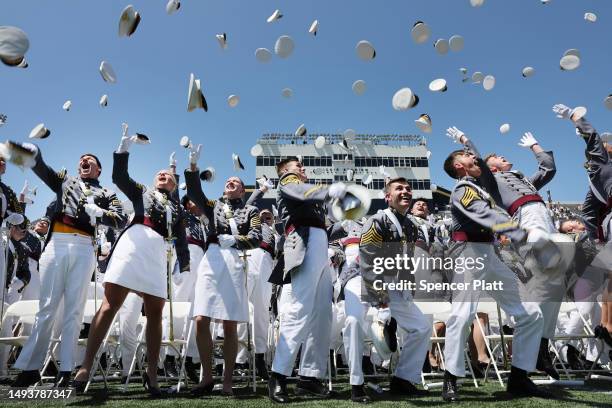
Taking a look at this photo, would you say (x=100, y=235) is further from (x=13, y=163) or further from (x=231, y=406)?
(x=231, y=406)

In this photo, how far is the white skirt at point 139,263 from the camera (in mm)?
4594

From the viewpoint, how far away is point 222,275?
5188mm

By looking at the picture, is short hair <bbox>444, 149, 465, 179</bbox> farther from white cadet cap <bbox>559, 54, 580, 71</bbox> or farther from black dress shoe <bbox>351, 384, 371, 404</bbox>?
white cadet cap <bbox>559, 54, 580, 71</bbox>

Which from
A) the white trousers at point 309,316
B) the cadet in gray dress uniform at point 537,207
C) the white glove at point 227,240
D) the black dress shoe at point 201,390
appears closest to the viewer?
the white trousers at point 309,316

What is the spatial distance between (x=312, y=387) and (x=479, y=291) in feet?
6.34

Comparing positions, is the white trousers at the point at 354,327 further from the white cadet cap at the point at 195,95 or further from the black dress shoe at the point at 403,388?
the white cadet cap at the point at 195,95

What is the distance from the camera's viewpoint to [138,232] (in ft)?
16.0

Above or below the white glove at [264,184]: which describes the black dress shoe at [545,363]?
below

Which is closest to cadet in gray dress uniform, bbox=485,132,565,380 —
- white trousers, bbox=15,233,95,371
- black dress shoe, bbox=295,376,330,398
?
black dress shoe, bbox=295,376,330,398

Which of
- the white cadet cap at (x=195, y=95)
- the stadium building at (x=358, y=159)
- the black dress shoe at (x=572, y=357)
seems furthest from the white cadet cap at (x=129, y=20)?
the stadium building at (x=358, y=159)

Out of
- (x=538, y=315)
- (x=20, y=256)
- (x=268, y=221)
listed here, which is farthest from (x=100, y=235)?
(x=538, y=315)

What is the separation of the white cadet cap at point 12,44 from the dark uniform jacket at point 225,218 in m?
2.00

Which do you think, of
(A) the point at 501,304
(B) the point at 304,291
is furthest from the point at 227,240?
(A) the point at 501,304

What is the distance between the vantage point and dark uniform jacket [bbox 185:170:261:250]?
529cm
